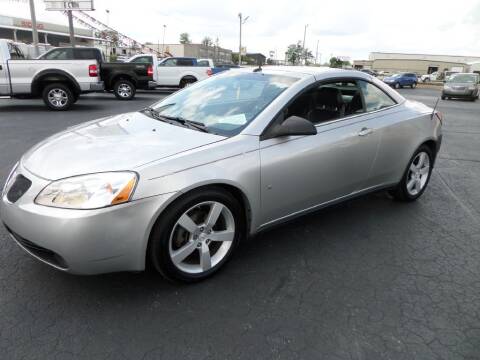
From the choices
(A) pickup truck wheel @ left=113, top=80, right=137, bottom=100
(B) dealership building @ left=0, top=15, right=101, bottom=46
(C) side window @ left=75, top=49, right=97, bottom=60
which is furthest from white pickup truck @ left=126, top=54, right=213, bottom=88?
(B) dealership building @ left=0, top=15, right=101, bottom=46

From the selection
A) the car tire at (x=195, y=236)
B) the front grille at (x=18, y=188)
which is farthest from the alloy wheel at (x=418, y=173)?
the front grille at (x=18, y=188)

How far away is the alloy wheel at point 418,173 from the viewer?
14.1 feet

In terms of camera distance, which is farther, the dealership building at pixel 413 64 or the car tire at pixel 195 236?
the dealership building at pixel 413 64

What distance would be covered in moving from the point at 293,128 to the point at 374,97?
1.45m

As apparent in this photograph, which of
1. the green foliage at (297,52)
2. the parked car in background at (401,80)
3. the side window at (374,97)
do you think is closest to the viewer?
the side window at (374,97)

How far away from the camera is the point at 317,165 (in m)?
3.12

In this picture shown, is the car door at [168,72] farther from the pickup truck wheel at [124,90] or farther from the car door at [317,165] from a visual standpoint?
the car door at [317,165]

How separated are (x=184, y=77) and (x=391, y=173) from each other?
48.7ft

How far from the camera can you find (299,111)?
126 inches

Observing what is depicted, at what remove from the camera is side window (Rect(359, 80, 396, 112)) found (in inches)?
146

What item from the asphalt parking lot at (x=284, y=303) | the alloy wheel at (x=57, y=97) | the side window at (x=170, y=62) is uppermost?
the side window at (x=170, y=62)

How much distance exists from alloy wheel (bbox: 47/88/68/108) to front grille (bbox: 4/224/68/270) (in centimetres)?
925

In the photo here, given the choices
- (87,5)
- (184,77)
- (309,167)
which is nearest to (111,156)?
(309,167)

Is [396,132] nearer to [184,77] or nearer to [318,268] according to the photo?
[318,268]
